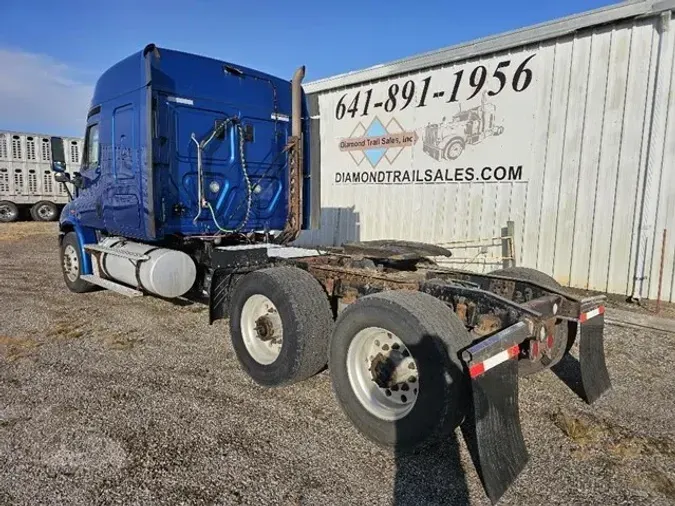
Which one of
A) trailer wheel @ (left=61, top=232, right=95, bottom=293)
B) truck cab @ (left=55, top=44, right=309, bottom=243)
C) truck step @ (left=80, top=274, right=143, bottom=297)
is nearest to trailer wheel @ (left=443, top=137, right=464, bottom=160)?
truck cab @ (left=55, top=44, right=309, bottom=243)

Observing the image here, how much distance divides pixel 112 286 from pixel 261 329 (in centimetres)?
312

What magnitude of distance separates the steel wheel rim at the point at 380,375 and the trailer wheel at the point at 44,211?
2259cm

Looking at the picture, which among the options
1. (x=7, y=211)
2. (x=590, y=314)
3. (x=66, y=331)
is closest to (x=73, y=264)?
(x=66, y=331)

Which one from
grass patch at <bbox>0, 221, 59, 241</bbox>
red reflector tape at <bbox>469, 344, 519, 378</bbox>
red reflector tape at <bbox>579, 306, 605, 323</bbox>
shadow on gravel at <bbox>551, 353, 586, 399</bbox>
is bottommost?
shadow on gravel at <bbox>551, 353, 586, 399</bbox>

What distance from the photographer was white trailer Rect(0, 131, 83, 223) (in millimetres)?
20500

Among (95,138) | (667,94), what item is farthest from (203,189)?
(667,94)

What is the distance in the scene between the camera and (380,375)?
131 inches

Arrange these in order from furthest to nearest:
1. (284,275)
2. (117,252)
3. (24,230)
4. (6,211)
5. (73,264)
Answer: (6,211)
(24,230)
(73,264)
(117,252)
(284,275)

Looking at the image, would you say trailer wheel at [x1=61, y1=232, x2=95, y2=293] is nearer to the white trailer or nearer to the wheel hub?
the wheel hub

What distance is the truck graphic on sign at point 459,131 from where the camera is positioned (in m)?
8.22

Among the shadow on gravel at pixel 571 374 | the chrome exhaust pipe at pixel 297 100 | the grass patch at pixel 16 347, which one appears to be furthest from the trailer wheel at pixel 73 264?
the shadow on gravel at pixel 571 374

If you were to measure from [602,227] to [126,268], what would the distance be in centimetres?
666

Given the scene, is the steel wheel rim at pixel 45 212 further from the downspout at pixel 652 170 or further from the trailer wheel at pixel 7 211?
the downspout at pixel 652 170

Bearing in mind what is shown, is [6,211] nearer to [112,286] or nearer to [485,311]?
[112,286]
